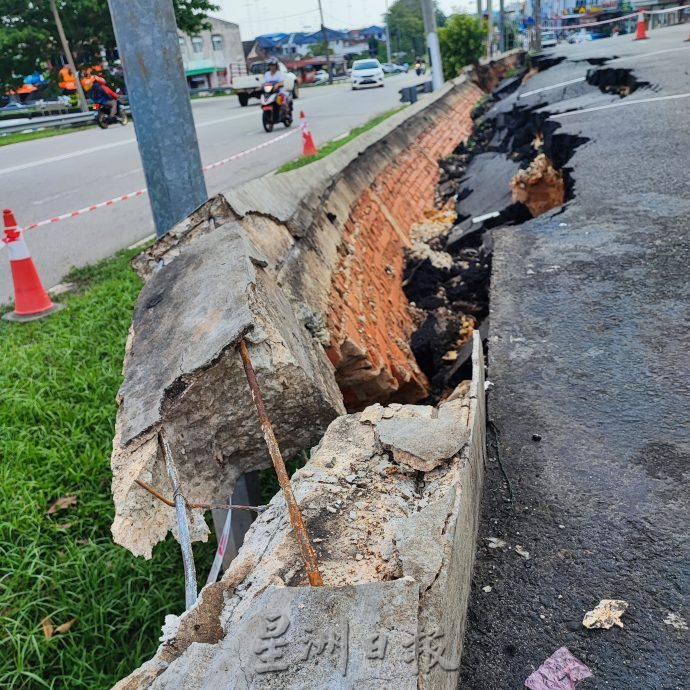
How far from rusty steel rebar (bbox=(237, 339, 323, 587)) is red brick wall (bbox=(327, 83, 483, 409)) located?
0.80 metres

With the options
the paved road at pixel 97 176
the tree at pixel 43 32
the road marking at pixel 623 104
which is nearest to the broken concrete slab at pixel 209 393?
the paved road at pixel 97 176

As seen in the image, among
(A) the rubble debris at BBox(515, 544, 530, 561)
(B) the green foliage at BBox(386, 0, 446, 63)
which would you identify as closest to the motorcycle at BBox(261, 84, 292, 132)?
(A) the rubble debris at BBox(515, 544, 530, 561)

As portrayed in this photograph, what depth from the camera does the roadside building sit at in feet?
183

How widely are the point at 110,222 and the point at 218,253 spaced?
5.73 m

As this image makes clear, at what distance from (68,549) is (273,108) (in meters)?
13.6

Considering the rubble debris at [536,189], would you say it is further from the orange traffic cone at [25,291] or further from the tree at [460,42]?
the tree at [460,42]

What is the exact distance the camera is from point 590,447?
1992mm

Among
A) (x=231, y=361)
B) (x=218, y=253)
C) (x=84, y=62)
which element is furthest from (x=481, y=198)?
(x=84, y=62)

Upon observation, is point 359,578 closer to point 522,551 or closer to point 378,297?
point 522,551

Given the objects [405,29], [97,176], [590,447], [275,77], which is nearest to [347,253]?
[590,447]

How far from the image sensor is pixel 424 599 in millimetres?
1314

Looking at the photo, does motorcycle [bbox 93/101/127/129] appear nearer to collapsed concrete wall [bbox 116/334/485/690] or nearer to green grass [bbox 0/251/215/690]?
green grass [bbox 0/251/215/690]

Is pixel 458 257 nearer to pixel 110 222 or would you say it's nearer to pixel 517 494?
pixel 517 494

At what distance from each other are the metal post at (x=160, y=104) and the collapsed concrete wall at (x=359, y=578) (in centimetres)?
209
